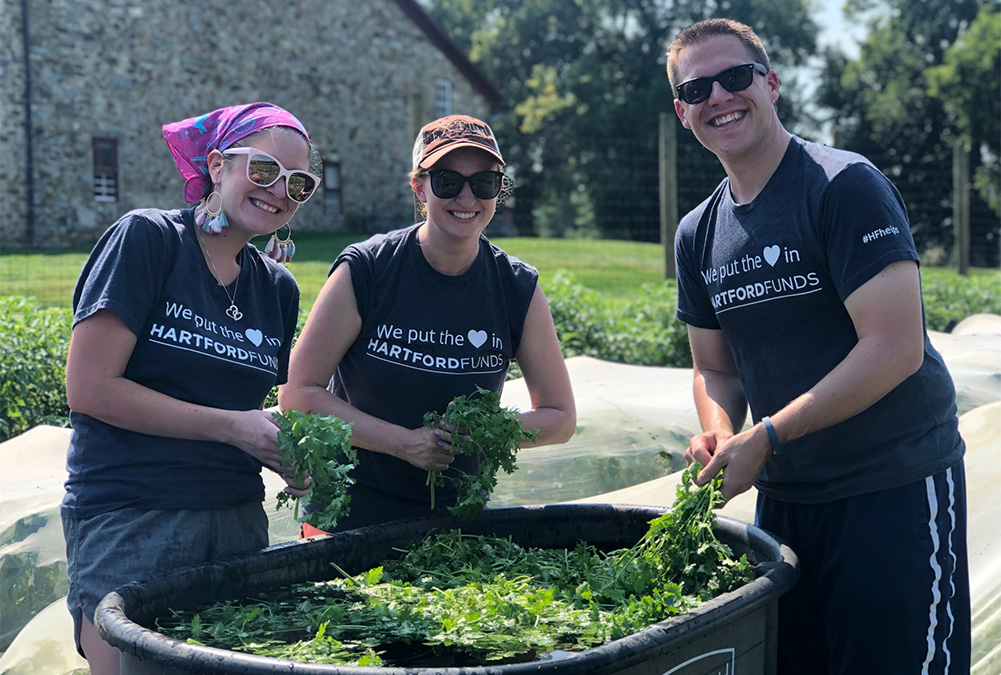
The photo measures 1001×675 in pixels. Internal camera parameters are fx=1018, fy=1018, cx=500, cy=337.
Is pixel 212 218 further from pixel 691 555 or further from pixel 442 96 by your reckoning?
pixel 442 96

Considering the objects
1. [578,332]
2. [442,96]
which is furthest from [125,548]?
[442,96]

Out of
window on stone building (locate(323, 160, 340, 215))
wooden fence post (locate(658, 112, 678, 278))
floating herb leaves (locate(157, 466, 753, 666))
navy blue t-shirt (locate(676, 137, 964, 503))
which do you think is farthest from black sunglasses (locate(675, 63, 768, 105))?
window on stone building (locate(323, 160, 340, 215))

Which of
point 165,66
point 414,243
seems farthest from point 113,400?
point 165,66

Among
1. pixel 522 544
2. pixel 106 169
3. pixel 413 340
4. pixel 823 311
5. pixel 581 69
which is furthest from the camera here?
pixel 581 69

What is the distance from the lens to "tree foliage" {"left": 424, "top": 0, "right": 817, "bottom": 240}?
37.6m

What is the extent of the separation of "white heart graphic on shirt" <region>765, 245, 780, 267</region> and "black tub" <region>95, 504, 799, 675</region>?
70cm

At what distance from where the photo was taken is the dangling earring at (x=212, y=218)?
2.54 metres

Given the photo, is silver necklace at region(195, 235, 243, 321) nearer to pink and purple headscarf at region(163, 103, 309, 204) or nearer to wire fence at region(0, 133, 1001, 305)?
pink and purple headscarf at region(163, 103, 309, 204)

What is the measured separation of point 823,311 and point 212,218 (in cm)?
155

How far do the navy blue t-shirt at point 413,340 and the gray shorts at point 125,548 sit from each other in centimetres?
61

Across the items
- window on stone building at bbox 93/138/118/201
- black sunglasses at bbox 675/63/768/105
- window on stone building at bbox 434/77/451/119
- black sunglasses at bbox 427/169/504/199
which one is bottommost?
black sunglasses at bbox 427/169/504/199

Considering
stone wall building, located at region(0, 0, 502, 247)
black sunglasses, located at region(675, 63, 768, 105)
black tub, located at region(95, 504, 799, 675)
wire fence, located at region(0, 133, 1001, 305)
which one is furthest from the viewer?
stone wall building, located at region(0, 0, 502, 247)

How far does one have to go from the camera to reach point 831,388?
2.41m

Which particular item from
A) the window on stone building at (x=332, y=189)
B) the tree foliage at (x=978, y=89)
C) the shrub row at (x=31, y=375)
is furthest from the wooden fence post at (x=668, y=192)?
the tree foliage at (x=978, y=89)
